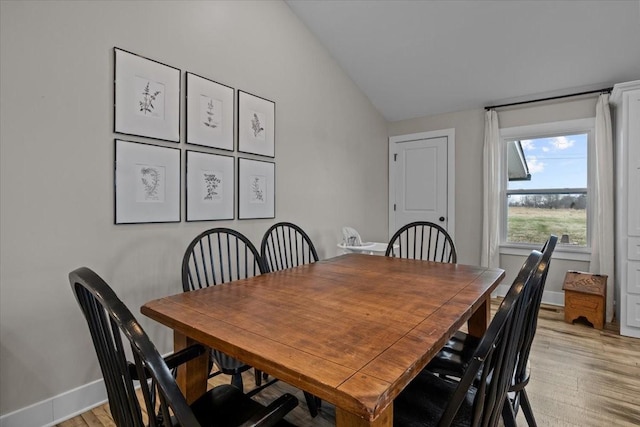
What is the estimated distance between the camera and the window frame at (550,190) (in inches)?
135

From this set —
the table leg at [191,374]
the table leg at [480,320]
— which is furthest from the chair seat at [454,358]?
the table leg at [191,374]

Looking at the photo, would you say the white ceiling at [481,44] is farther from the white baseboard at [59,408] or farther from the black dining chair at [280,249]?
the white baseboard at [59,408]

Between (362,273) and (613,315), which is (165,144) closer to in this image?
(362,273)

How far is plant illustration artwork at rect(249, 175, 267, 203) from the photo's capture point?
2.70 m

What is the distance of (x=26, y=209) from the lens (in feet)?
5.21

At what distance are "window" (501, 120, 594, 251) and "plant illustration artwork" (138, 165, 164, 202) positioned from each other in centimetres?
370

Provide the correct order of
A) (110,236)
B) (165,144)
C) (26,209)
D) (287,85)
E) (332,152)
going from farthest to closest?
(332,152) < (287,85) < (165,144) < (110,236) < (26,209)

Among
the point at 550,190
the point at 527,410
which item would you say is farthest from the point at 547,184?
the point at 527,410

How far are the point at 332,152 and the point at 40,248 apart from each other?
104 inches

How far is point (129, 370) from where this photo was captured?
0.81 meters

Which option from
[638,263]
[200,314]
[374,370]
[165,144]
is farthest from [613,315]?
[165,144]

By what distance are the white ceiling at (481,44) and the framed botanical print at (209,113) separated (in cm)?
132

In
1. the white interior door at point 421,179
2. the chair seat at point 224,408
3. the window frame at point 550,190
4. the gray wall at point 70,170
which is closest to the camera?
the chair seat at point 224,408

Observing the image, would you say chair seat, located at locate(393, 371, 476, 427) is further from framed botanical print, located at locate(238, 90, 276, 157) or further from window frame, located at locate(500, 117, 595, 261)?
→ window frame, located at locate(500, 117, 595, 261)
